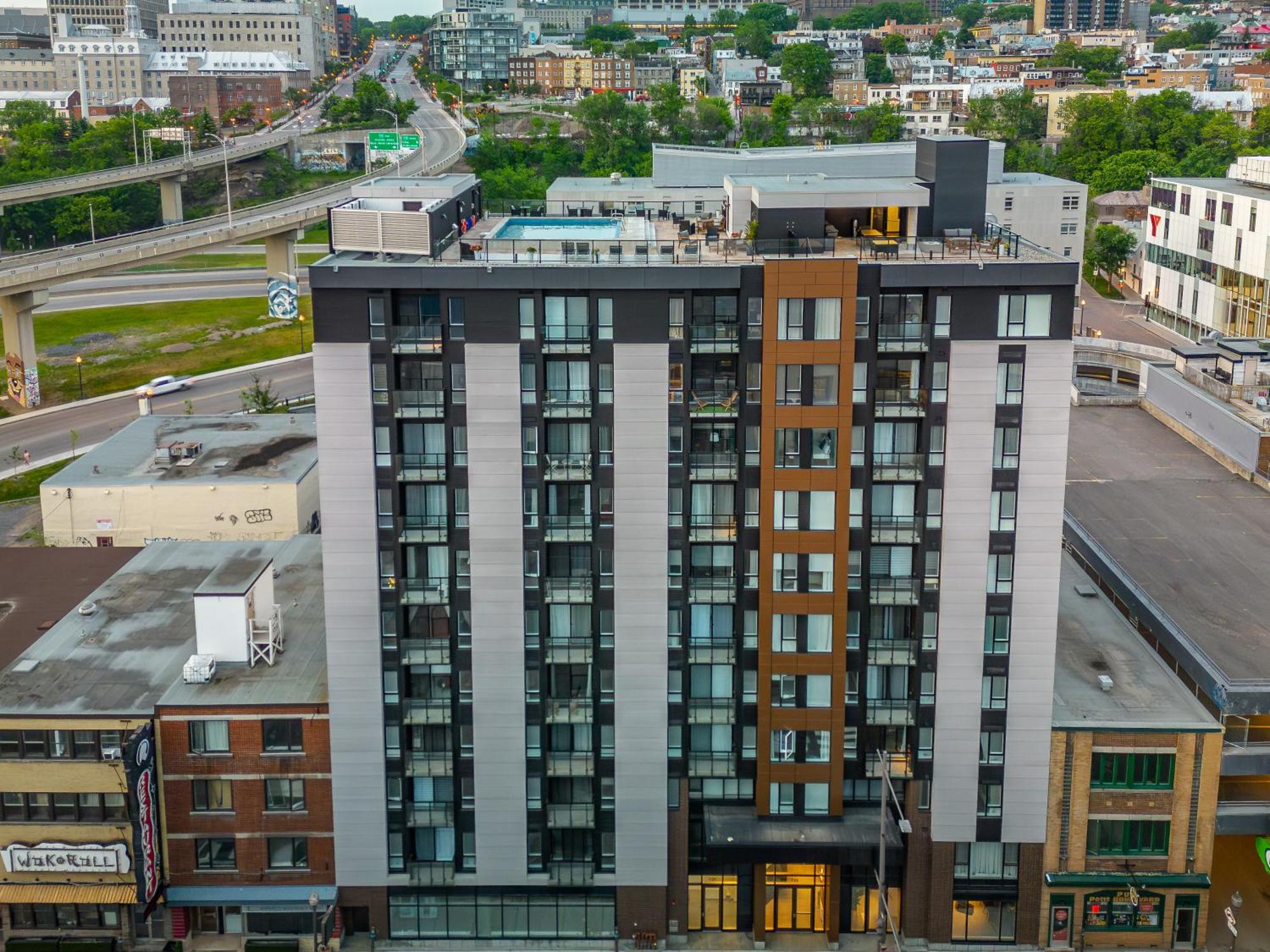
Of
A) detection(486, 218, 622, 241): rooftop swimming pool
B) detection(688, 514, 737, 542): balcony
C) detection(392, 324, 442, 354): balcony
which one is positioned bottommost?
detection(688, 514, 737, 542): balcony

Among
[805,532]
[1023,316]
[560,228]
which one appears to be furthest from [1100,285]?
[805,532]

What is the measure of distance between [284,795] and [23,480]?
67.9 meters

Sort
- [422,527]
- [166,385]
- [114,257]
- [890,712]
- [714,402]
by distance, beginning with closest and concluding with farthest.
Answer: [714,402] → [422,527] → [890,712] → [166,385] → [114,257]

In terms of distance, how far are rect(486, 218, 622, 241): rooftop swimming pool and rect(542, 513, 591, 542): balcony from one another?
12.6m

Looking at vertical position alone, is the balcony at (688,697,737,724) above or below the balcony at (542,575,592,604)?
below

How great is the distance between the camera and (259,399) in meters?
122

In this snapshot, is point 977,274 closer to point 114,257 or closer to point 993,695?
point 993,695

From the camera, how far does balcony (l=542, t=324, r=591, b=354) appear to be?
4988 cm

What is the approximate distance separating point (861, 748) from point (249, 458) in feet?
171

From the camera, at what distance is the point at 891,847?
5147 centimetres

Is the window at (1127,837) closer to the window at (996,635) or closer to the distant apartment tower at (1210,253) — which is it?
the window at (996,635)

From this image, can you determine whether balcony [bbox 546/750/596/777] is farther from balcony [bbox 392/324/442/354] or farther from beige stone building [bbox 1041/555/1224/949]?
beige stone building [bbox 1041/555/1224/949]

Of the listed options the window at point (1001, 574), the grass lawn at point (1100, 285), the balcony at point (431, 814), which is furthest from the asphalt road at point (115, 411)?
the grass lawn at point (1100, 285)

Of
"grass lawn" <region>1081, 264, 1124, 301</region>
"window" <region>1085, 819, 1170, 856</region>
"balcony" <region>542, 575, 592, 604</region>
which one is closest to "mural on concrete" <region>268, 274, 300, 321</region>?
"grass lawn" <region>1081, 264, 1124, 301</region>
